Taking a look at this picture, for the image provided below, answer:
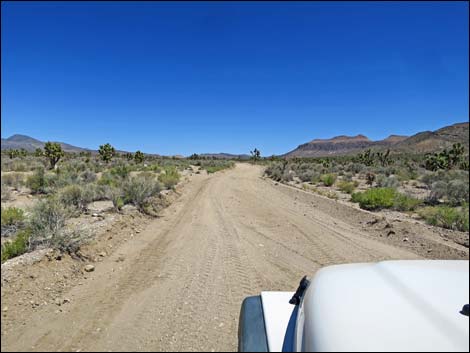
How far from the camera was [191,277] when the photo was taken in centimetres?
488

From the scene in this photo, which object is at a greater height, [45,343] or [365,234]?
[45,343]

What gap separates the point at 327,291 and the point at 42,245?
16.8ft

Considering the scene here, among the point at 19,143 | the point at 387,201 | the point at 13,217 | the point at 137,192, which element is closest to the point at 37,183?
the point at 137,192

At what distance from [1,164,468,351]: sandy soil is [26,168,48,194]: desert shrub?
209 inches

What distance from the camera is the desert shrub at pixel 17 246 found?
184 inches

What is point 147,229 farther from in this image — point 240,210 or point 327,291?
point 327,291

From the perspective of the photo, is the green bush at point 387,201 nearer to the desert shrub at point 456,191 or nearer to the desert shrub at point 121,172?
the desert shrub at point 456,191

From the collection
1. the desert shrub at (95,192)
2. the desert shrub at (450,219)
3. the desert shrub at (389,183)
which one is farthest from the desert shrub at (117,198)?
the desert shrub at (389,183)

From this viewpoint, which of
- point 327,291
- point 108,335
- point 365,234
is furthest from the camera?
point 365,234

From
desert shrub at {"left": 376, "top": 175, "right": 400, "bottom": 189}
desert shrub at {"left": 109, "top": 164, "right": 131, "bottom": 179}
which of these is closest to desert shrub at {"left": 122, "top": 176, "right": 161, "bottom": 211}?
desert shrub at {"left": 109, "top": 164, "right": 131, "bottom": 179}

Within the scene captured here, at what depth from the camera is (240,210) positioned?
11.2 metres

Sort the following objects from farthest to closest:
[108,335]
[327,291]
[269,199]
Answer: [269,199] < [108,335] < [327,291]

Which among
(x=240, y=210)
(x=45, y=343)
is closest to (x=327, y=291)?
(x=45, y=343)

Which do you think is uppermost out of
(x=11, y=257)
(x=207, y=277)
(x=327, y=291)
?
(x=327, y=291)
